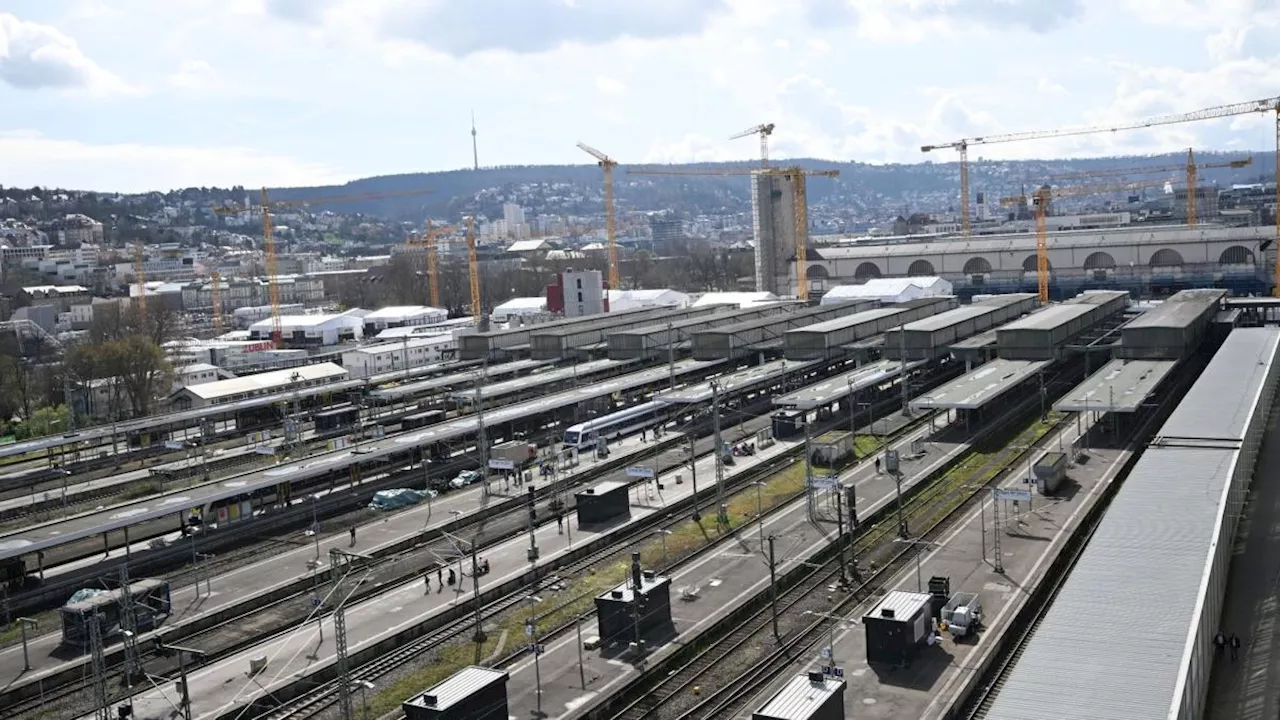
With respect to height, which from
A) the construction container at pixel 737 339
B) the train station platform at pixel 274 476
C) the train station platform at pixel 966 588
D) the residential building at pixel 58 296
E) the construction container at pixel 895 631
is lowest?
the train station platform at pixel 966 588

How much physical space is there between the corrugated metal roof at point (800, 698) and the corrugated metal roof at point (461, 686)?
3647 millimetres

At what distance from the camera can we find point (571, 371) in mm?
42719

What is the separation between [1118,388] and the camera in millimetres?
30781

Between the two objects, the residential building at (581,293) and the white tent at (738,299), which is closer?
the residential building at (581,293)

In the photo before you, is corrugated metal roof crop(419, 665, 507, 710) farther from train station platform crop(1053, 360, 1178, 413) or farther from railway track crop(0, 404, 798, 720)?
train station platform crop(1053, 360, 1178, 413)

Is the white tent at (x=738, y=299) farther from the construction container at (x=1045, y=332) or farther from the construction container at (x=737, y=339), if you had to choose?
the construction container at (x=1045, y=332)

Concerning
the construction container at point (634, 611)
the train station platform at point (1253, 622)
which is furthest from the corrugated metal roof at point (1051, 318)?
the construction container at point (634, 611)

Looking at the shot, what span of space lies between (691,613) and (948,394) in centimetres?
1607

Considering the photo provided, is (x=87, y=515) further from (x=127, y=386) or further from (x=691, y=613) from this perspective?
(x=127, y=386)

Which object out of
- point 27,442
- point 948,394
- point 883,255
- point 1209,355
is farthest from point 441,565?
point 883,255

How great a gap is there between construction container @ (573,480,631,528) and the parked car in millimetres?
5368

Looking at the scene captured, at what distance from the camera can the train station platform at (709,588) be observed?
1569cm

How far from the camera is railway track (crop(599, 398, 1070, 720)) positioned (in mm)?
15375

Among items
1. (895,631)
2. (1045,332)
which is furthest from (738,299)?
(895,631)
